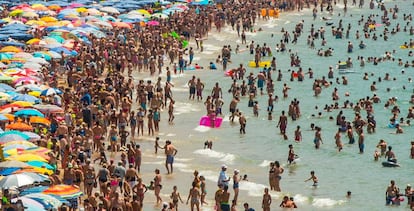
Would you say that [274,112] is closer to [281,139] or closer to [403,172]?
[281,139]

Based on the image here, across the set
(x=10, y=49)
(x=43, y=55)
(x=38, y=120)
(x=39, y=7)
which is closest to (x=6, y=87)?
(x=38, y=120)

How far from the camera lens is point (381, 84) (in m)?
47.7

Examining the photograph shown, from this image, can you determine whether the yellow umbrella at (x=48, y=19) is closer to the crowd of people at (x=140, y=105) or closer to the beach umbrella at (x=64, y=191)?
the crowd of people at (x=140, y=105)

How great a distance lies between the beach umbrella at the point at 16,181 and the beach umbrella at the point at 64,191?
1.84 ft

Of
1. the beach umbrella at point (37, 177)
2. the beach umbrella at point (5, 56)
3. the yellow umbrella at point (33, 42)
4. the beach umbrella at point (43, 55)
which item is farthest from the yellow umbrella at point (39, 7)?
the beach umbrella at point (37, 177)

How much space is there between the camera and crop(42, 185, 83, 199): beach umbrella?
906 inches

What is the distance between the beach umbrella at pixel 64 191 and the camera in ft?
75.5

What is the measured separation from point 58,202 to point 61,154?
592 cm

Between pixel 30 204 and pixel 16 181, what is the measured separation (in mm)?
1609

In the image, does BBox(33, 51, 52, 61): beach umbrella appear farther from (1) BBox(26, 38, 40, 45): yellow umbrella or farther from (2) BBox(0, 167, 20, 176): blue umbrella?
(2) BBox(0, 167, 20, 176): blue umbrella

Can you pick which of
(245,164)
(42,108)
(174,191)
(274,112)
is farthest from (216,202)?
(274,112)

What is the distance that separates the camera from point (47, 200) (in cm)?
2223

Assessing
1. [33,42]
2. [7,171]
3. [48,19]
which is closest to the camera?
[7,171]

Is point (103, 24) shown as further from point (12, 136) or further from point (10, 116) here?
point (12, 136)
